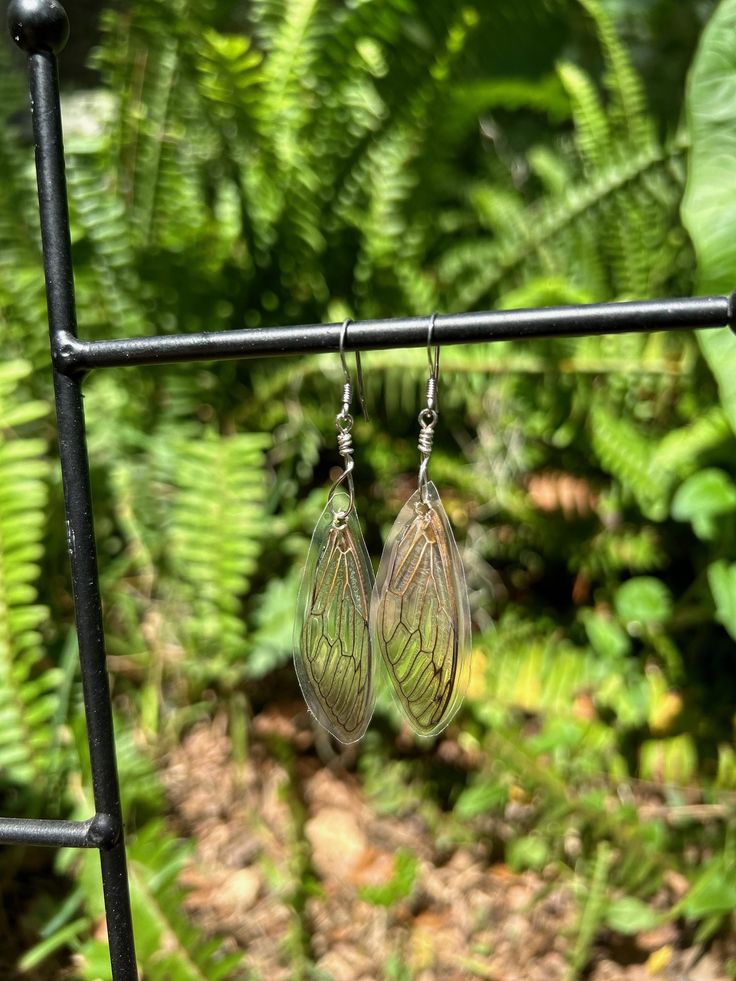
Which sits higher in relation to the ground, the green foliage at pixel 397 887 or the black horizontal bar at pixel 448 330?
the black horizontal bar at pixel 448 330

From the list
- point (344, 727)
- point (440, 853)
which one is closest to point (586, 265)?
point (440, 853)

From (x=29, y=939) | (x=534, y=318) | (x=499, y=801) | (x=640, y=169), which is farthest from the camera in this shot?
(x=640, y=169)

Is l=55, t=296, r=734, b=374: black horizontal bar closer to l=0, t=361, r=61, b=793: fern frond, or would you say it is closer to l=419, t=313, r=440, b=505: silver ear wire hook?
l=419, t=313, r=440, b=505: silver ear wire hook

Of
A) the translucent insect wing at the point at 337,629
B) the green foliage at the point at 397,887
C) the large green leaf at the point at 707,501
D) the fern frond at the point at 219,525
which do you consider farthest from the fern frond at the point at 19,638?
the large green leaf at the point at 707,501

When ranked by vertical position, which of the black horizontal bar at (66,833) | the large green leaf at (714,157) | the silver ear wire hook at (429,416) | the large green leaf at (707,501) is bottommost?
the black horizontal bar at (66,833)

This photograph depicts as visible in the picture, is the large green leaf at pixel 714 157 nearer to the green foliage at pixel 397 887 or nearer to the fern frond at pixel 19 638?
the green foliage at pixel 397 887

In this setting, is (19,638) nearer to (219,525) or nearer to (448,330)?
(219,525)

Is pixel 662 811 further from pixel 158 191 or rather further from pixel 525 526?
pixel 158 191

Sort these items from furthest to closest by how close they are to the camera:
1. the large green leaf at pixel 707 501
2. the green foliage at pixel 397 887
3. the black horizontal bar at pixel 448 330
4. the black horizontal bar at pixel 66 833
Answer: the large green leaf at pixel 707 501 < the green foliage at pixel 397 887 < the black horizontal bar at pixel 66 833 < the black horizontal bar at pixel 448 330
